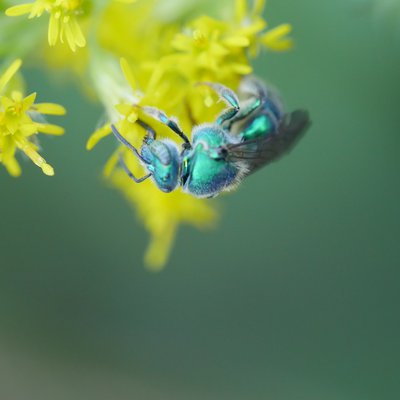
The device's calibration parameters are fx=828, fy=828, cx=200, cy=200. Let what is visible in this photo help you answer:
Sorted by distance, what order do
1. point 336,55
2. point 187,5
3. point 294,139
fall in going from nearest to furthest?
point 294,139 < point 187,5 < point 336,55

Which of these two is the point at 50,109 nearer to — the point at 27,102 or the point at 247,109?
the point at 27,102

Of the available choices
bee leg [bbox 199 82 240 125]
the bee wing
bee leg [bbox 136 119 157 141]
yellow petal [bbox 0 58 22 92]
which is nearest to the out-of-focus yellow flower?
yellow petal [bbox 0 58 22 92]

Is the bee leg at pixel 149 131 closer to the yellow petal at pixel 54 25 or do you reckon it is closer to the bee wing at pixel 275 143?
the bee wing at pixel 275 143

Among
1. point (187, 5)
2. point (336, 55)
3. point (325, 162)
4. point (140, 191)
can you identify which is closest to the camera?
point (187, 5)

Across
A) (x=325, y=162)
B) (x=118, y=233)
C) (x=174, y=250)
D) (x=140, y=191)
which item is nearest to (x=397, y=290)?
(x=325, y=162)

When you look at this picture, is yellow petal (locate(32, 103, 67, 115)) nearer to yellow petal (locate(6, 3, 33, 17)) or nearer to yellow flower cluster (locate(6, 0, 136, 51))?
yellow flower cluster (locate(6, 0, 136, 51))

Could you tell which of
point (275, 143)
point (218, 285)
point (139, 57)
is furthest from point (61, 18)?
point (218, 285)

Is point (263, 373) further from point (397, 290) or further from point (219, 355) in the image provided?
point (397, 290)

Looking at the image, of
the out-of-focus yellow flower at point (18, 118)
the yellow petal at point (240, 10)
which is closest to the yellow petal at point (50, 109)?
the out-of-focus yellow flower at point (18, 118)

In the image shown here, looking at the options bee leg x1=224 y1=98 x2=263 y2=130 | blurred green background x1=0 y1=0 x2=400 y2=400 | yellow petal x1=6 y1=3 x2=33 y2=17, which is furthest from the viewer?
blurred green background x1=0 y1=0 x2=400 y2=400
